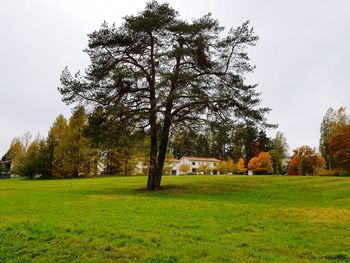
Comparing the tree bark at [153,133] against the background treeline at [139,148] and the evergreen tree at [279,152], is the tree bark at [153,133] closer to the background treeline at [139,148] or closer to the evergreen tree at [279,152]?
the background treeline at [139,148]

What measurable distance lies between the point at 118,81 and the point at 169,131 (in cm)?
A: 558

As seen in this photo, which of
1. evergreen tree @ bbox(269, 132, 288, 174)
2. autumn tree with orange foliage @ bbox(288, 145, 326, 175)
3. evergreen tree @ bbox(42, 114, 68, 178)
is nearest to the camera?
evergreen tree @ bbox(42, 114, 68, 178)

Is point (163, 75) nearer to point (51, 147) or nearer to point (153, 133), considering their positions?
point (153, 133)

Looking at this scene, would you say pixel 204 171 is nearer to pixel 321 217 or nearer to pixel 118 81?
pixel 118 81

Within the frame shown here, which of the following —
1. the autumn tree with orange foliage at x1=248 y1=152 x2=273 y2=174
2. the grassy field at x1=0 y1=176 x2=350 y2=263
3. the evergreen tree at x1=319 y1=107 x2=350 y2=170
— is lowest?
the grassy field at x1=0 y1=176 x2=350 y2=263

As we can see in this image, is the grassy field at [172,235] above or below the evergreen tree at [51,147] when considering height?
below

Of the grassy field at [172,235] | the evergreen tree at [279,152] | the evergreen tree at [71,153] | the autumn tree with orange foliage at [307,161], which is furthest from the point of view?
the evergreen tree at [279,152]

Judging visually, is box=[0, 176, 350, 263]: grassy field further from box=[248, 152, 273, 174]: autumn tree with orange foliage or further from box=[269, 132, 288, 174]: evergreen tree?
box=[269, 132, 288, 174]: evergreen tree

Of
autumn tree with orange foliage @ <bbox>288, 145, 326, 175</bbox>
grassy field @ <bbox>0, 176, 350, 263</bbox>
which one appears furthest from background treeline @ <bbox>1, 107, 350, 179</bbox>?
grassy field @ <bbox>0, 176, 350, 263</bbox>

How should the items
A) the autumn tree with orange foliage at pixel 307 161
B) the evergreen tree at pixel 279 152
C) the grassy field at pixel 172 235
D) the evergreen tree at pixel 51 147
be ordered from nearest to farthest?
the grassy field at pixel 172 235, the evergreen tree at pixel 51 147, the autumn tree with orange foliage at pixel 307 161, the evergreen tree at pixel 279 152

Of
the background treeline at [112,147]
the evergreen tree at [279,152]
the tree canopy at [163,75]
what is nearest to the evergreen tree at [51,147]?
the background treeline at [112,147]

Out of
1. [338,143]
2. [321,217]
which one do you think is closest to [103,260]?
[321,217]

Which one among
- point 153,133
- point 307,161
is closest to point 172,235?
point 153,133

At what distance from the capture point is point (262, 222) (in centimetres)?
1323
